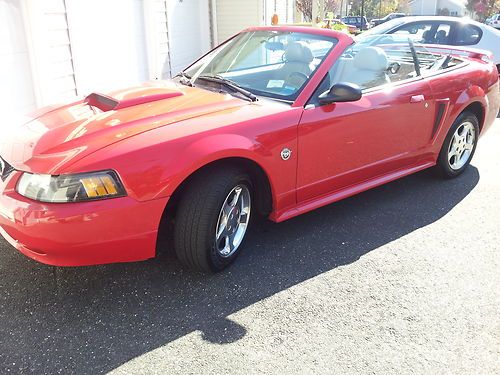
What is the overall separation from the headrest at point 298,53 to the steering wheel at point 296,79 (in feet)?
0.66

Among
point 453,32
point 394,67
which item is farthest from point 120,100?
point 453,32

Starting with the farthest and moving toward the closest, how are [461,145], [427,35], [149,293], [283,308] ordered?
[427,35] → [461,145] → [149,293] → [283,308]

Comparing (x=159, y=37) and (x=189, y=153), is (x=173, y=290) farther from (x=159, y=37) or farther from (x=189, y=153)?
(x=159, y=37)

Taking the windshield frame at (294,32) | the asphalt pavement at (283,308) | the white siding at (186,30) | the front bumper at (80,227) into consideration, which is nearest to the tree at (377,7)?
the white siding at (186,30)

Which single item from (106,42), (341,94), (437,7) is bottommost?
(437,7)

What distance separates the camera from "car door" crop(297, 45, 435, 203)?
350 centimetres

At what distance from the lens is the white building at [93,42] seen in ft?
20.7

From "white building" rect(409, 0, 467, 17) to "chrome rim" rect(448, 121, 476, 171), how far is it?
66010 mm

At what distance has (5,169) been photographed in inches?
116

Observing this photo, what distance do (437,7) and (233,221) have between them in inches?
2918

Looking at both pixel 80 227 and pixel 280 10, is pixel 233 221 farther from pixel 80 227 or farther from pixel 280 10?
pixel 280 10

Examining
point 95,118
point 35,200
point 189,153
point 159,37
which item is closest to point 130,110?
point 95,118

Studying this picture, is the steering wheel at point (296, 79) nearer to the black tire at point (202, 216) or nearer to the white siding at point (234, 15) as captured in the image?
the black tire at point (202, 216)

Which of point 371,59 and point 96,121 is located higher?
point 371,59
